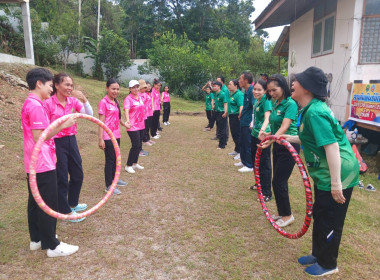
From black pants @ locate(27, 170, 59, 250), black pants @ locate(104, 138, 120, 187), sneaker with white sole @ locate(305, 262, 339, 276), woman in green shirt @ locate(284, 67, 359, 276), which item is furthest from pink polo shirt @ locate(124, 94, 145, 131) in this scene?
sneaker with white sole @ locate(305, 262, 339, 276)

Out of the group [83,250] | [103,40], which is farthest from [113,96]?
[103,40]

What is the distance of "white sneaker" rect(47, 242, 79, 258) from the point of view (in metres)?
3.27

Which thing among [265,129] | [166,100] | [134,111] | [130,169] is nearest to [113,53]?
[166,100]

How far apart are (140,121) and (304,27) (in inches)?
328

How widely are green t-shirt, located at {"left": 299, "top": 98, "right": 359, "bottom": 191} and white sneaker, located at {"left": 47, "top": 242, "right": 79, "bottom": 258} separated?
2775 millimetres

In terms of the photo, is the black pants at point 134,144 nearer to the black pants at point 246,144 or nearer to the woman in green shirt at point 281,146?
the black pants at point 246,144

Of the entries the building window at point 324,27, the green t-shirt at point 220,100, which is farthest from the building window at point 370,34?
the green t-shirt at point 220,100

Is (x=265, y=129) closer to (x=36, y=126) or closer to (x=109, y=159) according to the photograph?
(x=109, y=159)

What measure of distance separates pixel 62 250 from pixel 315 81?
3230 millimetres

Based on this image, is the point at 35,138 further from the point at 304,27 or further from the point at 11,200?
the point at 304,27

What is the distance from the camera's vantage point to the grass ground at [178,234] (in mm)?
3090

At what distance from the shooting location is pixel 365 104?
7.11 meters

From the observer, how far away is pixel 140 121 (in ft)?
20.5

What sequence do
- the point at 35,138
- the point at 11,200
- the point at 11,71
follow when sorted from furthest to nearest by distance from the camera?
the point at 11,71 → the point at 11,200 → the point at 35,138
